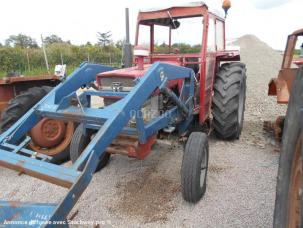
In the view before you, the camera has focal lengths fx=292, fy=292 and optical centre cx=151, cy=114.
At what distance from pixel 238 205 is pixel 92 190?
59.3 inches

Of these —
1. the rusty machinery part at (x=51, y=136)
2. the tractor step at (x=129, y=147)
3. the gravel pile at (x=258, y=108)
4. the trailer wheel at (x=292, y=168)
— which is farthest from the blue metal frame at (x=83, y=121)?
the gravel pile at (x=258, y=108)

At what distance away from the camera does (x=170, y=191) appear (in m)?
3.06

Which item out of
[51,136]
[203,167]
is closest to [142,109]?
[203,167]

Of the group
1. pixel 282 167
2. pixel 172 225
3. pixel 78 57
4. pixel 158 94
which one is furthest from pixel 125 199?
pixel 78 57

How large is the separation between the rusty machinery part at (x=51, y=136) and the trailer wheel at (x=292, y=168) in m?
2.89

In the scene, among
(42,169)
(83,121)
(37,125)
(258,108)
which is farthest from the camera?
(258,108)

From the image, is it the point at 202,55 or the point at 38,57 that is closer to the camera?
the point at 202,55

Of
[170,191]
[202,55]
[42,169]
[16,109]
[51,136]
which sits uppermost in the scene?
[202,55]

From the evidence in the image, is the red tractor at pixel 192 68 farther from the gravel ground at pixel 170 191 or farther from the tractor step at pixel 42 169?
the tractor step at pixel 42 169

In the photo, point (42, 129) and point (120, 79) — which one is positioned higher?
point (120, 79)

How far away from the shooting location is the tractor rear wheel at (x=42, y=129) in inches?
143

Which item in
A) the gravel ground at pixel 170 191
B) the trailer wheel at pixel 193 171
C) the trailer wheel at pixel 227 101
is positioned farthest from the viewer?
the trailer wheel at pixel 227 101

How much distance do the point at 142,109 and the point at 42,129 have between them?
135 centimetres

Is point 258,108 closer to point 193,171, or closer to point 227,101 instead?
point 227,101
